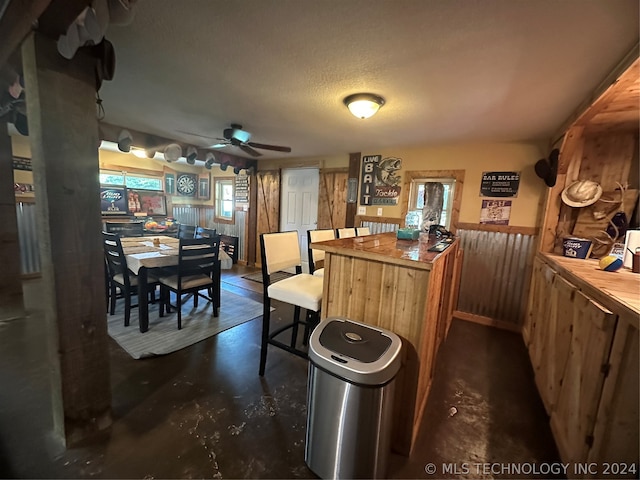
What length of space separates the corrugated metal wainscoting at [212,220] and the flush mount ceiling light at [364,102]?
401 centimetres

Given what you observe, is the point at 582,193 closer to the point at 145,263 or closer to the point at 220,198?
the point at 145,263

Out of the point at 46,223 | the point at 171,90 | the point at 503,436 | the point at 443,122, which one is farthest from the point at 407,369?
the point at 171,90

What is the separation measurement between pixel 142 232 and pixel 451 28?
530cm

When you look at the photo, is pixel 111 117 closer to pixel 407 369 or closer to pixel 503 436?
pixel 407 369

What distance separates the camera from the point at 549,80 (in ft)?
5.74

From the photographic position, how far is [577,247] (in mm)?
2285

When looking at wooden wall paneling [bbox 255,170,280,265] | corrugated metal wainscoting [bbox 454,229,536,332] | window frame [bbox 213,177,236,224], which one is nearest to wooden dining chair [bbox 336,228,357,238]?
corrugated metal wainscoting [bbox 454,229,536,332]

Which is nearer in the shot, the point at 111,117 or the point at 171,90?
the point at 171,90

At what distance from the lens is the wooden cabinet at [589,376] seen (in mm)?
1036

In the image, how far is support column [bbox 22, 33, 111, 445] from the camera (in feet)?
3.91

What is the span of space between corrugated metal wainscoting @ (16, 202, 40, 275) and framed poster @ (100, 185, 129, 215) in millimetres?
1002

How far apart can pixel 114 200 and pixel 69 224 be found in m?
4.96

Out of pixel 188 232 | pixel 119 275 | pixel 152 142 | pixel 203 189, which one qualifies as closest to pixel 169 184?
pixel 203 189

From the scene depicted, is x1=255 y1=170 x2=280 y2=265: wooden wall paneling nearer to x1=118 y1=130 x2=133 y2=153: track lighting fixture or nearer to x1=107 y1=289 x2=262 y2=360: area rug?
x1=107 y1=289 x2=262 y2=360: area rug
